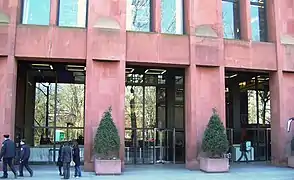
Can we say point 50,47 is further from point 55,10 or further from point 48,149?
point 48,149

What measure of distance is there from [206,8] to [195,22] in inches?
43.7

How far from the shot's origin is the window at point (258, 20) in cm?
2261

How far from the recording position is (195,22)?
20266 mm

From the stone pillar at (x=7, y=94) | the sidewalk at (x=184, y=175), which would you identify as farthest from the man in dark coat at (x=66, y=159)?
the stone pillar at (x=7, y=94)

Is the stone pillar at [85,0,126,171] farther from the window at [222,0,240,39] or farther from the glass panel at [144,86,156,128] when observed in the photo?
the window at [222,0,240,39]

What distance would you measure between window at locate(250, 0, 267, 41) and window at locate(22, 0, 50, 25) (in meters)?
11.8

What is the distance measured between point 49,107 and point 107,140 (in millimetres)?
8081

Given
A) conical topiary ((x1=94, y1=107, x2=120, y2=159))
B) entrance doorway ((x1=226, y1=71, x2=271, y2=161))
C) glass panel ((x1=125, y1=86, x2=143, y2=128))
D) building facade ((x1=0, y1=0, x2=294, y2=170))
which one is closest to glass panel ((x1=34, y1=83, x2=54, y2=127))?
glass panel ((x1=125, y1=86, x2=143, y2=128))

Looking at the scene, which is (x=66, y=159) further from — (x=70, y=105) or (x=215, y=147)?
(x=70, y=105)

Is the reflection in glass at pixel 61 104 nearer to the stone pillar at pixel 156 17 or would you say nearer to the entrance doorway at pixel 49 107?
the entrance doorway at pixel 49 107

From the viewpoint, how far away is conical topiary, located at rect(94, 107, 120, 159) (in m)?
16.9

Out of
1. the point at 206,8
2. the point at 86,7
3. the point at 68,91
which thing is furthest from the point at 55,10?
the point at 206,8

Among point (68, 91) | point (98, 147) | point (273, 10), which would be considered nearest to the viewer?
point (98, 147)

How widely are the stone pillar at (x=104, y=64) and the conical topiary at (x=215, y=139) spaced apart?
159 inches
